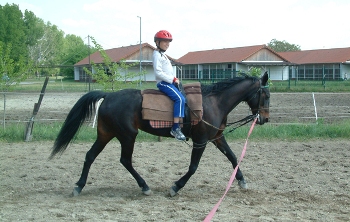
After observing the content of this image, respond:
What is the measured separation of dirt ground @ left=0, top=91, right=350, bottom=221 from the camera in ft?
18.1

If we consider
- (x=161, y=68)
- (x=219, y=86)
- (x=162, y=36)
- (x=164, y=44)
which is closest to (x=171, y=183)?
(x=219, y=86)

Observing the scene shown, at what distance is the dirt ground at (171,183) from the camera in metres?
5.53

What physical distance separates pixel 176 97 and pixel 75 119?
67.8 inches

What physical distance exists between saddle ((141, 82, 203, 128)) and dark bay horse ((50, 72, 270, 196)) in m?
0.11

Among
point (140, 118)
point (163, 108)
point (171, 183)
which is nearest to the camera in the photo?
point (163, 108)

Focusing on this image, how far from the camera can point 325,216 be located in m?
5.43

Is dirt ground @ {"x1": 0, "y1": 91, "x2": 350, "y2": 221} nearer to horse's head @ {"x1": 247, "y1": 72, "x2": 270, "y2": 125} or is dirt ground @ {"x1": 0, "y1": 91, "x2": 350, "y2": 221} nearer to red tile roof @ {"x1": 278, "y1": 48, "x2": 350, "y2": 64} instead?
horse's head @ {"x1": 247, "y1": 72, "x2": 270, "y2": 125}

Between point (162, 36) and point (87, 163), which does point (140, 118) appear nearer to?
point (87, 163)

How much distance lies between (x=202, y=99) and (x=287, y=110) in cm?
1209

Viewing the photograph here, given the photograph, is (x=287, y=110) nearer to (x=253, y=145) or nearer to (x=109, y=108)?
(x=253, y=145)

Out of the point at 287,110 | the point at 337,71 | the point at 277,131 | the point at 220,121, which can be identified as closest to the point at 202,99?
the point at 220,121

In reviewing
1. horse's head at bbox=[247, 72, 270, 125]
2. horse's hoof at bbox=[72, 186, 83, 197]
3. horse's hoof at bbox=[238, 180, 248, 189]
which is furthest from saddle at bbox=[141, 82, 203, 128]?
horse's hoof at bbox=[72, 186, 83, 197]

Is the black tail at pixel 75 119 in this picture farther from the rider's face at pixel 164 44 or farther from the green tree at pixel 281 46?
the green tree at pixel 281 46

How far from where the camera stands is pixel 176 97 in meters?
6.51
